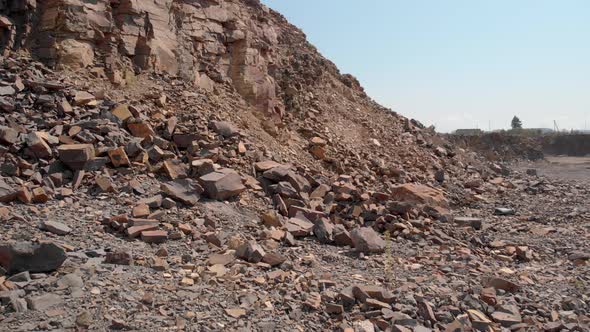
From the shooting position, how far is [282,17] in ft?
48.7

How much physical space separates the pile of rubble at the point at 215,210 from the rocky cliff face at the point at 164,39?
0.12 feet

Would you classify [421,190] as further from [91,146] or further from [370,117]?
[91,146]

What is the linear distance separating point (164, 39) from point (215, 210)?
4.38m

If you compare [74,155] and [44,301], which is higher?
[74,155]

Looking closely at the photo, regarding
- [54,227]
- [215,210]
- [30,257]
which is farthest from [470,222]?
[30,257]

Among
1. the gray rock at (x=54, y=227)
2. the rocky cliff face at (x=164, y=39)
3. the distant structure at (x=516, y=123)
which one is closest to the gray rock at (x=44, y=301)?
the gray rock at (x=54, y=227)

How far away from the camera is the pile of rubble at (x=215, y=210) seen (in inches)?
159

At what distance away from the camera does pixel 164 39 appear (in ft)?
29.2

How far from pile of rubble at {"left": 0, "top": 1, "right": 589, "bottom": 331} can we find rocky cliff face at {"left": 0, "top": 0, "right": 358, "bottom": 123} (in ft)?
0.12

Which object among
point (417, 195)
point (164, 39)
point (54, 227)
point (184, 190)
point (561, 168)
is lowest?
point (54, 227)

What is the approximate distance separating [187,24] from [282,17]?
19.4ft

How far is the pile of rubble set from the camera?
4051 millimetres

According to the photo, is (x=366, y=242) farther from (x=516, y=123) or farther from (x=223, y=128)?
(x=516, y=123)

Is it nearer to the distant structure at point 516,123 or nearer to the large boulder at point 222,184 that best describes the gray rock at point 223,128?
the large boulder at point 222,184
